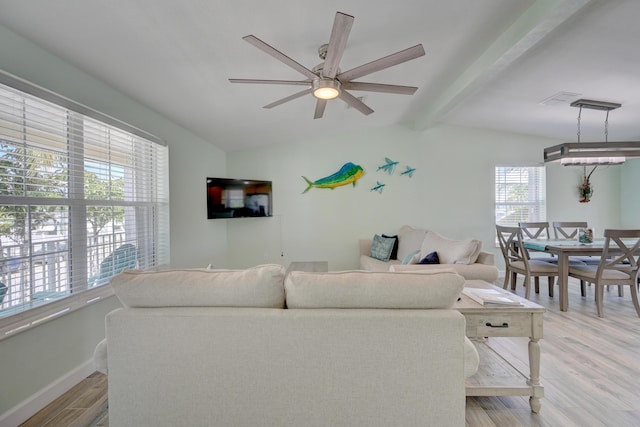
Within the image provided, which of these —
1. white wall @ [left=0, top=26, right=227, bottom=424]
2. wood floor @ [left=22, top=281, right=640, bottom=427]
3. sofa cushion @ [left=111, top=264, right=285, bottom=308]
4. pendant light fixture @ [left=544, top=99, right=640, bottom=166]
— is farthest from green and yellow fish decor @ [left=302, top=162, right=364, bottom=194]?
sofa cushion @ [left=111, top=264, right=285, bottom=308]

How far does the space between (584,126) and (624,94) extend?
4.46ft

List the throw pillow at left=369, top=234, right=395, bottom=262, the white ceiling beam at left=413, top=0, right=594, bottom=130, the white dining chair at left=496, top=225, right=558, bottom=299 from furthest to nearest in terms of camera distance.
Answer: the throw pillow at left=369, top=234, right=395, bottom=262
the white dining chair at left=496, top=225, right=558, bottom=299
the white ceiling beam at left=413, top=0, right=594, bottom=130

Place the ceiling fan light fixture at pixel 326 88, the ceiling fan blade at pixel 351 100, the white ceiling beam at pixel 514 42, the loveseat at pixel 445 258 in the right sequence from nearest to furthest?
the white ceiling beam at pixel 514 42 < the ceiling fan light fixture at pixel 326 88 < the ceiling fan blade at pixel 351 100 < the loveseat at pixel 445 258

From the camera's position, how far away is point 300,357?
4.24ft

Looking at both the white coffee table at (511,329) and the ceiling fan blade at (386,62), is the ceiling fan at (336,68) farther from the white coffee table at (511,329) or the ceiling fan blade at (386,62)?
the white coffee table at (511,329)

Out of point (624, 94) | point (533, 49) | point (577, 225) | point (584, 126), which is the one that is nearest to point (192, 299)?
point (533, 49)

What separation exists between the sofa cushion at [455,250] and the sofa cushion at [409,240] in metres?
0.65

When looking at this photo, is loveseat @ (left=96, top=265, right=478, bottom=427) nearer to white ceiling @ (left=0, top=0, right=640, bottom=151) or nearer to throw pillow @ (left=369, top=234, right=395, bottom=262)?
white ceiling @ (left=0, top=0, right=640, bottom=151)

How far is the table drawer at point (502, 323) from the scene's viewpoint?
5.61ft

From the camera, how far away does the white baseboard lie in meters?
1.66

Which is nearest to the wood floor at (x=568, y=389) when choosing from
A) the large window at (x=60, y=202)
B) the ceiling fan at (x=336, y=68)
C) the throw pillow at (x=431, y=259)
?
the large window at (x=60, y=202)

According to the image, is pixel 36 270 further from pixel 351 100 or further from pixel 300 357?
pixel 351 100

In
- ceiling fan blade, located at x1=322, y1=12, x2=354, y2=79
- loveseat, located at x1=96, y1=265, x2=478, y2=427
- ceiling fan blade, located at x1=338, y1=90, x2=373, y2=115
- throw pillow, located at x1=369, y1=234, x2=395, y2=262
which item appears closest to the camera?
loveseat, located at x1=96, y1=265, x2=478, y2=427

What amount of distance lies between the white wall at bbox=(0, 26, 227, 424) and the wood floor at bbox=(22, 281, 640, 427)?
18cm
